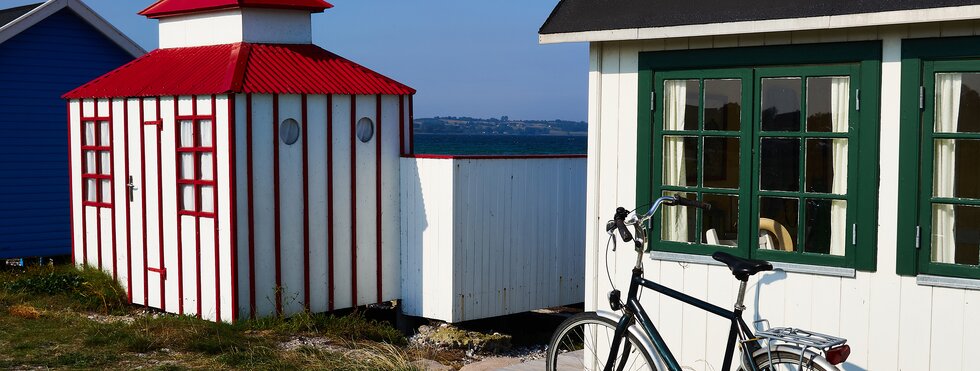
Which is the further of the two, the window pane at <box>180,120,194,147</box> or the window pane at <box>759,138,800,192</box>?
the window pane at <box>180,120,194,147</box>

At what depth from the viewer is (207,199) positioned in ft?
35.5

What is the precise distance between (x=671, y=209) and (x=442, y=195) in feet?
13.2

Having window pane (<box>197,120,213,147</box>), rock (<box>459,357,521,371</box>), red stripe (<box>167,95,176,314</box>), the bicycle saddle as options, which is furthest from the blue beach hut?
the bicycle saddle

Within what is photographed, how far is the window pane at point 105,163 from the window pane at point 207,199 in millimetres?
1959

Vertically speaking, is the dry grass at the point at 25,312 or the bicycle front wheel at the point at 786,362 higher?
the bicycle front wheel at the point at 786,362

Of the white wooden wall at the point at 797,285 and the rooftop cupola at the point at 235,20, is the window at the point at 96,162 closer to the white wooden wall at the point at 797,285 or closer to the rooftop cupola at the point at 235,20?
the rooftop cupola at the point at 235,20

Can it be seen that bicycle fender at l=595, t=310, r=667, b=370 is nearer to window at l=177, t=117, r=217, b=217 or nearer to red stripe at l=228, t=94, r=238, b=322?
red stripe at l=228, t=94, r=238, b=322

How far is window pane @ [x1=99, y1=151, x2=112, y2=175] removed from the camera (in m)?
12.3

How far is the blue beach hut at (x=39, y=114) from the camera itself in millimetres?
14992

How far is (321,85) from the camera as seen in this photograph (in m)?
11.1

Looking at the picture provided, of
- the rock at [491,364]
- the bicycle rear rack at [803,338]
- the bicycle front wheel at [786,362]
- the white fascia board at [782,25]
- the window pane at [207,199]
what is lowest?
the rock at [491,364]

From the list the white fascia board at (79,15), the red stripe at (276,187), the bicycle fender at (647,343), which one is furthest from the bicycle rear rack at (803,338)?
the white fascia board at (79,15)

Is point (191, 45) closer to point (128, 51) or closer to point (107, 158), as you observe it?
point (107, 158)

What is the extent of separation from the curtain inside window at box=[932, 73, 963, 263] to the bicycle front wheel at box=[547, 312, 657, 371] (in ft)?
5.83
